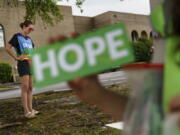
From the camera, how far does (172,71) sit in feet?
3.14

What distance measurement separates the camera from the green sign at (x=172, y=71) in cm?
94

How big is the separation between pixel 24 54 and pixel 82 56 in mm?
5086

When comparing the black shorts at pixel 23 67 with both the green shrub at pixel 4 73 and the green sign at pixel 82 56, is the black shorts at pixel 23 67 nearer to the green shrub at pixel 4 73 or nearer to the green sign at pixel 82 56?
the green sign at pixel 82 56

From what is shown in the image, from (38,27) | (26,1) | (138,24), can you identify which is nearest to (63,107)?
(26,1)

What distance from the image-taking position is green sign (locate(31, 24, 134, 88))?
99 centimetres

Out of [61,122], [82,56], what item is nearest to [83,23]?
[61,122]

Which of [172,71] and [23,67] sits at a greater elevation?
[172,71]

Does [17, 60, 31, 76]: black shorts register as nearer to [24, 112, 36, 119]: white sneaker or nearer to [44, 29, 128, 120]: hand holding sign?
[24, 112, 36, 119]: white sneaker

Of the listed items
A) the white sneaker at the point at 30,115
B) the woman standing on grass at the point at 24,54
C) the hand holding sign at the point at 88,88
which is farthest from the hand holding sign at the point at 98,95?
the white sneaker at the point at 30,115

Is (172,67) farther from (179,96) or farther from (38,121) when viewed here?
(38,121)

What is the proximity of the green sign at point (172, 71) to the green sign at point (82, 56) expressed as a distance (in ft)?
0.31

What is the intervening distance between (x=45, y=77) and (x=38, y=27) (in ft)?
113

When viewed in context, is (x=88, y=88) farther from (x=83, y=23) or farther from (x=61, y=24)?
(x=83, y=23)

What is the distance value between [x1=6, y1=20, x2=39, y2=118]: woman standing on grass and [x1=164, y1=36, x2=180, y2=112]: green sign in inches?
195
